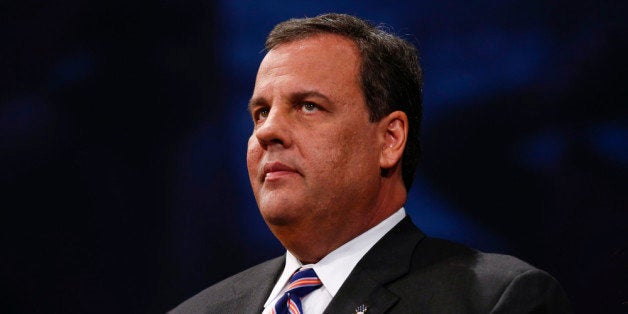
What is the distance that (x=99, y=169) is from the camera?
3.07 metres

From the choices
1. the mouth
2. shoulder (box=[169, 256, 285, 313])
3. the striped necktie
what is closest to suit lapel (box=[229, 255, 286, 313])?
shoulder (box=[169, 256, 285, 313])

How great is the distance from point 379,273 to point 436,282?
0.15 meters

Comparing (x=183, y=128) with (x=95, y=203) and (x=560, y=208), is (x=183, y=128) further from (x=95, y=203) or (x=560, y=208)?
(x=560, y=208)

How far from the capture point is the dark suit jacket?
75.9 inches

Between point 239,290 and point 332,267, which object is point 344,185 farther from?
point 239,290

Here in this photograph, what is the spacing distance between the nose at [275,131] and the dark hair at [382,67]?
231 millimetres

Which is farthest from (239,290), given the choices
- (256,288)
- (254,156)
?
(254,156)

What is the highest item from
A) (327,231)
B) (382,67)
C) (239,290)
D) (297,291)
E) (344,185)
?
(382,67)

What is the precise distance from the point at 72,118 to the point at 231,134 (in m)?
0.61

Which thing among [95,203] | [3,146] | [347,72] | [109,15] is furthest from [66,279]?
[347,72]

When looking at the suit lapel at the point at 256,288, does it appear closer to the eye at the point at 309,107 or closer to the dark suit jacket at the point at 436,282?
the dark suit jacket at the point at 436,282

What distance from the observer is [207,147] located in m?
3.01

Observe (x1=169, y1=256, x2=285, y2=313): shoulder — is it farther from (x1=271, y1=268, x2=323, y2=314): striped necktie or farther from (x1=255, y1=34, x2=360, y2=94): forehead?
(x1=255, y1=34, x2=360, y2=94): forehead

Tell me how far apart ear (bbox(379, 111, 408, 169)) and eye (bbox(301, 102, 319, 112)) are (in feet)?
0.63
